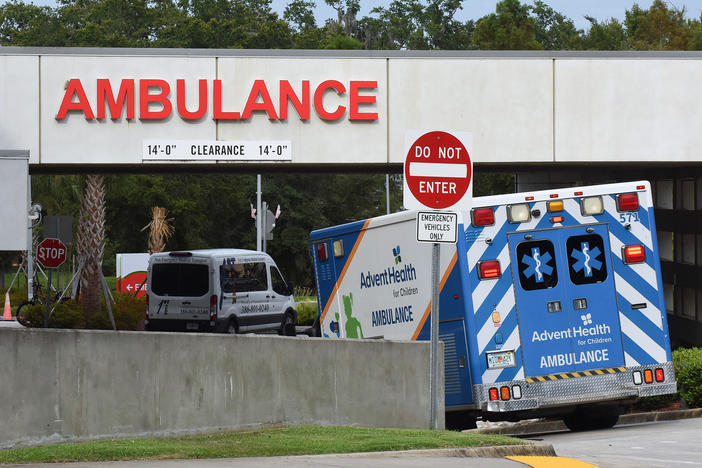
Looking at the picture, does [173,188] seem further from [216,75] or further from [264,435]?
[264,435]

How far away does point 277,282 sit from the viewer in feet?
96.3

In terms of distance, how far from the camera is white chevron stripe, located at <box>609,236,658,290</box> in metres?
13.9

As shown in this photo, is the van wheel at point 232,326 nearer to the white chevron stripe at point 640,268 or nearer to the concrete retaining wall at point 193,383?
the white chevron stripe at point 640,268

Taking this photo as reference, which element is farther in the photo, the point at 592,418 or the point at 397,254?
the point at 592,418

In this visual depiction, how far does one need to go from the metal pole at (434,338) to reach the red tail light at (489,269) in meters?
1.63

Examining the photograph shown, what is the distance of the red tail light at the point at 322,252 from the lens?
16.3m

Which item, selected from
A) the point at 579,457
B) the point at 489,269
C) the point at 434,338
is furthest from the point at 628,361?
the point at 434,338

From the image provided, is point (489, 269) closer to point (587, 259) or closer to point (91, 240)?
point (587, 259)

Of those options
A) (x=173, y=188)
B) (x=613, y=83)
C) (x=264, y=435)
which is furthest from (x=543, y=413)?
(x=173, y=188)

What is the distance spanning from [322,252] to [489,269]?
11.4ft

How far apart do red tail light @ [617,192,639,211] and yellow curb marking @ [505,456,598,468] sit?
4.11 m

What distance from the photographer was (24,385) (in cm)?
1172

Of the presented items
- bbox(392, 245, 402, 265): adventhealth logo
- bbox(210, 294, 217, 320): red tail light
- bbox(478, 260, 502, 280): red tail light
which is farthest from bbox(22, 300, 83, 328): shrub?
bbox(478, 260, 502, 280): red tail light

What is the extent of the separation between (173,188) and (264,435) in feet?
205
